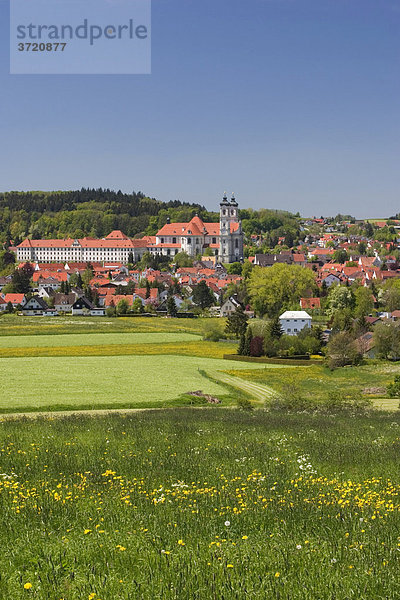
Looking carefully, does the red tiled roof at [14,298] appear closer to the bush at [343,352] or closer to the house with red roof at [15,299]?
the house with red roof at [15,299]

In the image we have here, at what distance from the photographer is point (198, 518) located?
8664mm

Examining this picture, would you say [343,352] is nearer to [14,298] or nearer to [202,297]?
[202,297]

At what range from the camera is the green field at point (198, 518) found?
6.41 meters

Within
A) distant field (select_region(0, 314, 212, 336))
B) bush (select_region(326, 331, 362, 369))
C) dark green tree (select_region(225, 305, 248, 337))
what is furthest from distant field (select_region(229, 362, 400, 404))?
distant field (select_region(0, 314, 212, 336))

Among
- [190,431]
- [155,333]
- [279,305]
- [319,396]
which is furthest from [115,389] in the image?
[279,305]

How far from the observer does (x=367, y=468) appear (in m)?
12.5

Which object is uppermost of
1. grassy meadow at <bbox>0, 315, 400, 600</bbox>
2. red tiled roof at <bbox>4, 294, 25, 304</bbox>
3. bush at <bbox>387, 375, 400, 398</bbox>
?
grassy meadow at <bbox>0, 315, 400, 600</bbox>

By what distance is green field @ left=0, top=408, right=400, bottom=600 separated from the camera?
21.0 feet

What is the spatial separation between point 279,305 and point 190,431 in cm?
8516

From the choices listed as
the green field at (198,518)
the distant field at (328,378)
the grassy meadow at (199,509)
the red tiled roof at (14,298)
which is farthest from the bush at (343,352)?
the red tiled roof at (14,298)

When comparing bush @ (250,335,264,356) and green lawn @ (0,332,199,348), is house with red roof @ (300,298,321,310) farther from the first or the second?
bush @ (250,335,264,356)

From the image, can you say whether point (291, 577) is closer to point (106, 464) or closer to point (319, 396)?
point (106, 464)

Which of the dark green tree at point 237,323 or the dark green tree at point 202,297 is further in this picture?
the dark green tree at point 202,297

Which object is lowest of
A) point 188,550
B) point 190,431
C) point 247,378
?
point 247,378
